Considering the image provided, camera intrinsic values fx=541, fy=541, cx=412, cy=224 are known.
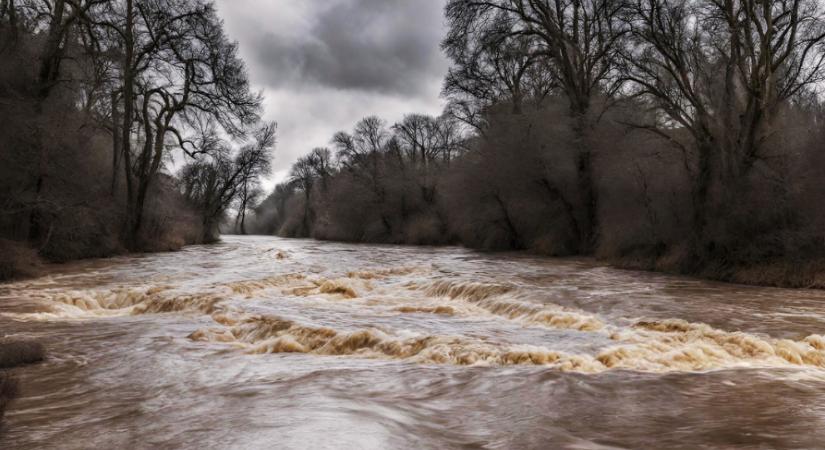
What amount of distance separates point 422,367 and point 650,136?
15.2m

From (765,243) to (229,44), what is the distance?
21.9m

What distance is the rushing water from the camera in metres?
4.14

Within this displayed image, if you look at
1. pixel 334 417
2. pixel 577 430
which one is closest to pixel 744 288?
pixel 577 430

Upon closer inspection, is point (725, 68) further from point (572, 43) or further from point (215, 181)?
point (215, 181)

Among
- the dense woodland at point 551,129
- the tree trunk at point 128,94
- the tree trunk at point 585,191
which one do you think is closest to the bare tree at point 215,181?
the dense woodland at point 551,129

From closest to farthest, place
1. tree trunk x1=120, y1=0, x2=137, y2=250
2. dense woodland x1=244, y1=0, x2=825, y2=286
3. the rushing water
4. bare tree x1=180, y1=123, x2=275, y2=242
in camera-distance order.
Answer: the rushing water
dense woodland x1=244, y1=0, x2=825, y2=286
tree trunk x1=120, y1=0, x2=137, y2=250
bare tree x1=180, y1=123, x2=275, y2=242

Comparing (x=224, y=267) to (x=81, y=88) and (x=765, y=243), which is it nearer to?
(x=81, y=88)

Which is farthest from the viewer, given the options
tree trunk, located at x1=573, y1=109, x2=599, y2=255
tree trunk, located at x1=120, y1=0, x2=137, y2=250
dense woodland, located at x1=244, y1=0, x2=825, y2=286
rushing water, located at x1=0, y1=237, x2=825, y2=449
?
tree trunk, located at x1=573, y1=109, x2=599, y2=255

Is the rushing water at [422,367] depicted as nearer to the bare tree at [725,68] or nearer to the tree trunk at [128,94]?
the bare tree at [725,68]

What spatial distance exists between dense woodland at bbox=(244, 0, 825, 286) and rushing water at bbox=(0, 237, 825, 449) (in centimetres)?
250

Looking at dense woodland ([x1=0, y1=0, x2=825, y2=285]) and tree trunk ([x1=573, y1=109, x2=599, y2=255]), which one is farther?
tree trunk ([x1=573, y1=109, x2=599, y2=255])

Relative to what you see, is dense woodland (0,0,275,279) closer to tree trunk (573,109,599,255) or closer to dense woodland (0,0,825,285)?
dense woodland (0,0,825,285)

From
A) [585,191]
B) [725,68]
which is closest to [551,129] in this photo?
[585,191]

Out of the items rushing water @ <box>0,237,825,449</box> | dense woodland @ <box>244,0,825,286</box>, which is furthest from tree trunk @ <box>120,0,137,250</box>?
dense woodland @ <box>244,0,825,286</box>
